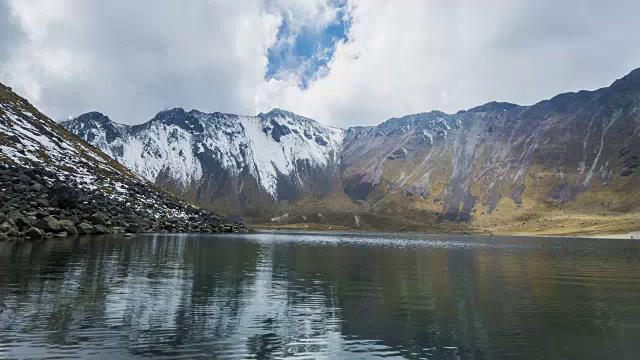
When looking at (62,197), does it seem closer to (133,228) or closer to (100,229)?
(100,229)

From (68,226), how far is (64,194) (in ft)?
46.9

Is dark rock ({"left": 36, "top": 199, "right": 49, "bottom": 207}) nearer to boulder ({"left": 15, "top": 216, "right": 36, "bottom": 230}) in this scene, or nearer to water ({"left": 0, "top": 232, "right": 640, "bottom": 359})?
boulder ({"left": 15, "top": 216, "right": 36, "bottom": 230})

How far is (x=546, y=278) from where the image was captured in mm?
51062

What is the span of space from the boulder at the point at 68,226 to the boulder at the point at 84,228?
1764 millimetres

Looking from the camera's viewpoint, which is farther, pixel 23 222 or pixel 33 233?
pixel 23 222

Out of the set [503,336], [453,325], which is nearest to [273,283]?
[453,325]

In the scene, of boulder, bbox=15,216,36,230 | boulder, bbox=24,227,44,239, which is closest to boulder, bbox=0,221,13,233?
boulder, bbox=15,216,36,230

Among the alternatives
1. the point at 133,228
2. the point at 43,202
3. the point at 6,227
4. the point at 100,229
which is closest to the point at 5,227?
the point at 6,227

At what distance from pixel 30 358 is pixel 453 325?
20916mm

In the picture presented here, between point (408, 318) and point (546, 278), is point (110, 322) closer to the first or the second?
point (408, 318)

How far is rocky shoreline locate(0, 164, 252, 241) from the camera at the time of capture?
8950 cm

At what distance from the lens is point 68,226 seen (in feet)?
329

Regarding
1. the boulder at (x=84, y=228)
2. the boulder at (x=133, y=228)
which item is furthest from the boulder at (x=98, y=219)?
the boulder at (x=133, y=228)

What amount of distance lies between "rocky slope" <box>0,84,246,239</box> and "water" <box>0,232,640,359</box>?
52.2m
